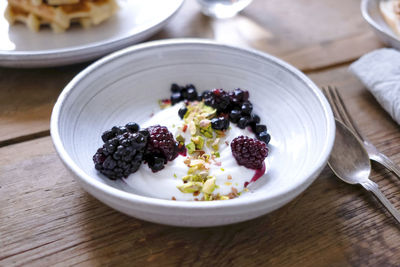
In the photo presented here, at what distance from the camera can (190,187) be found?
0.98 meters

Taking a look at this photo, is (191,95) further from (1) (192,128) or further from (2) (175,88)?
(1) (192,128)

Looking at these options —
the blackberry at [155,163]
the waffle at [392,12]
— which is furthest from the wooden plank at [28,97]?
the waffle at [392,12]

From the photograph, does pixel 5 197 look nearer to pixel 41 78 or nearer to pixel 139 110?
pixel 139 110

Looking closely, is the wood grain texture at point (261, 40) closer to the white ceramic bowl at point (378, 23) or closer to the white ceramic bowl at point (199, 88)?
the white ceramic bowl at point (378, 23)

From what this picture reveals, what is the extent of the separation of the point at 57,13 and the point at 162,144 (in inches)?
33.6

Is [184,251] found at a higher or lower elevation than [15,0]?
lower

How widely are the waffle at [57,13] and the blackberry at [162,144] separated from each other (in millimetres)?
777

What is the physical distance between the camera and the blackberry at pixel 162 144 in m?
1.04

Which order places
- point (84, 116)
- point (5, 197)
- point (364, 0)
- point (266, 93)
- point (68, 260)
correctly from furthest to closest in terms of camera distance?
→ point (364, 0) → point (266, 93) → point (84, 116) → point (5, 197) → point (68, 260)

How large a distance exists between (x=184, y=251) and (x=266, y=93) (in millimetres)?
602

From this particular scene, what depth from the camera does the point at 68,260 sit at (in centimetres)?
91

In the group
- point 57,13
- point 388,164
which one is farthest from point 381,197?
point 57,13

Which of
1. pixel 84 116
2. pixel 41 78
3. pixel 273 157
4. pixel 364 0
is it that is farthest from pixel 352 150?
pixel 41 78

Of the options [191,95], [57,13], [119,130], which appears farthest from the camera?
[57,13]
